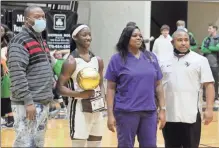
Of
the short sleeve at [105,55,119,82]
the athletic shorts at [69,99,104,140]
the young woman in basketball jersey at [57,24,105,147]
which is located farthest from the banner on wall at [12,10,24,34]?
the short sleeve at [105,55,119,82]

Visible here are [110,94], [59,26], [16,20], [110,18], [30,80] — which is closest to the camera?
[30,80]

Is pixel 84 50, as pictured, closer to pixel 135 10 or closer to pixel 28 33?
pixel 28 33

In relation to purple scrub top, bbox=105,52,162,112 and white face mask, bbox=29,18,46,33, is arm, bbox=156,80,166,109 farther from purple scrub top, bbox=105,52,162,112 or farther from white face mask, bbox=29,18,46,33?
white face mask, bbox=29,18,46,33

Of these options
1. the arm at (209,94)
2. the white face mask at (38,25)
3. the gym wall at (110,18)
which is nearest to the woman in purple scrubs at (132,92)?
the arm at (209,94)

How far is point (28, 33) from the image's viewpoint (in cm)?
436

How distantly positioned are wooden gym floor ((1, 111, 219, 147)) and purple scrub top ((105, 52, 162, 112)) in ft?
7.35

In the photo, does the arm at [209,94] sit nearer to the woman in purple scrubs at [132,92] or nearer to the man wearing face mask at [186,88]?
Answer: the man wearing face mask at [186,88]

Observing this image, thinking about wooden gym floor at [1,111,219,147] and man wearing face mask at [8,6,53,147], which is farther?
wooden gym floor at [1,111,219,147]

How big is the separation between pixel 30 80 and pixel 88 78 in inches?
21.7

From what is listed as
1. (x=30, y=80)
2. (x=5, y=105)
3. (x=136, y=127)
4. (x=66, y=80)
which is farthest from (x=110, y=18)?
(x=30, y=80)

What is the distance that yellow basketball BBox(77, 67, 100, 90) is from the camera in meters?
4.45

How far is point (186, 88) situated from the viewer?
4.66 metres

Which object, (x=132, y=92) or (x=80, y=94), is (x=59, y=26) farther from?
(x=132, y=92)

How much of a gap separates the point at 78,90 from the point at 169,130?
104 centimetres
